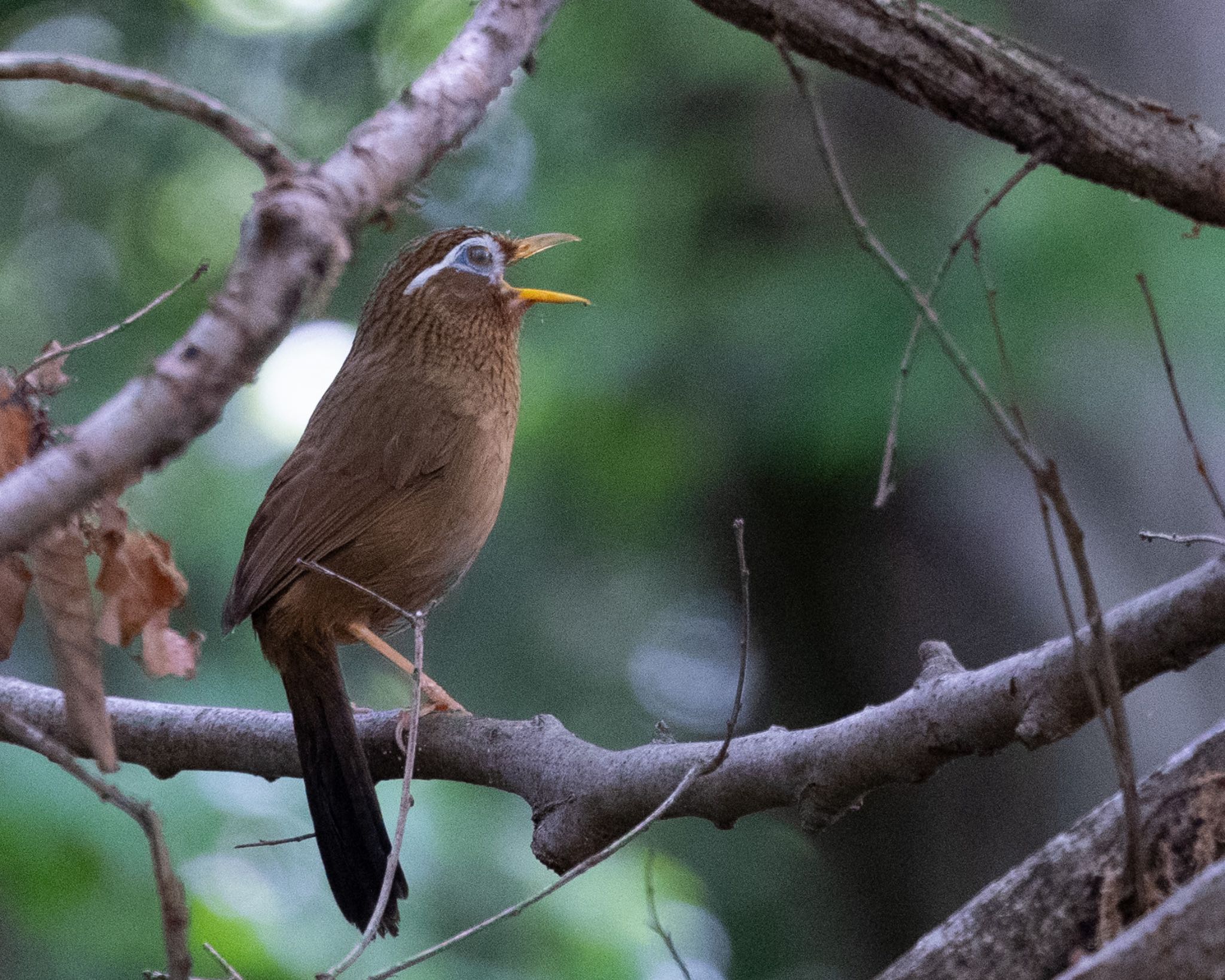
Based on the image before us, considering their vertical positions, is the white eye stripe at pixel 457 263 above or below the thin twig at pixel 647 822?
above

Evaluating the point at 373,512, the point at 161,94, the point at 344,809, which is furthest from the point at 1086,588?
the point at 373,512

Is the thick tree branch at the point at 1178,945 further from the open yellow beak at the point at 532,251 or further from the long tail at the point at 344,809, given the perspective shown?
the open yellow beak at the point at 532,251

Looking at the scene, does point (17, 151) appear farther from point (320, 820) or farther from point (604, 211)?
point (320, 820)

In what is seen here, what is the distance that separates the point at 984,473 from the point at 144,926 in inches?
150

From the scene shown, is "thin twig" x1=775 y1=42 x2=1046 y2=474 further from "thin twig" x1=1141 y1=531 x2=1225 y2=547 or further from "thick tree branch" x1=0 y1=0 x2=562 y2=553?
"thick tree branch" x1=0 y1=0 x2=562 y2=553

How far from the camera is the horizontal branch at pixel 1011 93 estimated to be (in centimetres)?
224

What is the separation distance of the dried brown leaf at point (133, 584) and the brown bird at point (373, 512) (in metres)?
0.81

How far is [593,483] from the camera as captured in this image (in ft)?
20.4

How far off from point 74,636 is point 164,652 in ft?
1.79

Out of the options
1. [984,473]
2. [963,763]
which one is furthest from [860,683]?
[984,473]

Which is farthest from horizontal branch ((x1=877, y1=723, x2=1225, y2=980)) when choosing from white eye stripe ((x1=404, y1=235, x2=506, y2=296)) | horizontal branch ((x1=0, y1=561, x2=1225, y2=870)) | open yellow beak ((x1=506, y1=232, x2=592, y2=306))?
white eye stripe ((x1=404, y1=235, x2=506, y2=296))

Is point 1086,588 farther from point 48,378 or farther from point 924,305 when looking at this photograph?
point 48,378

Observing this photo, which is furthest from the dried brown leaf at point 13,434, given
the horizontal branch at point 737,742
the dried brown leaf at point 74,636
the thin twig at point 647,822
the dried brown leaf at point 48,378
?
the horizontal branch at point 737,742

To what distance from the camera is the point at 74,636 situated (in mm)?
1881
